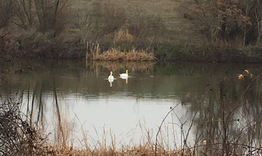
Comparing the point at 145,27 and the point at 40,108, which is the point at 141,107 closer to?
the point at 40,108

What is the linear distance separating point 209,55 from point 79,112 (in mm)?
16343

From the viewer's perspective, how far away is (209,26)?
2756 centimetres

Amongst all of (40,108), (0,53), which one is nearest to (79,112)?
(40,108)

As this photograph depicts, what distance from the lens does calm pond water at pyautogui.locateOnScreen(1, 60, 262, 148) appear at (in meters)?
6.99

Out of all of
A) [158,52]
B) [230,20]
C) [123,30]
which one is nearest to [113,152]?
[158,52]

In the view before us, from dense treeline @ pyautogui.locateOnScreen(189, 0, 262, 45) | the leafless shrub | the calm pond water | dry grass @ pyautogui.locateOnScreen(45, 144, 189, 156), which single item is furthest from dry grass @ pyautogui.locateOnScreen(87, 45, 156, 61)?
the leafless shrub

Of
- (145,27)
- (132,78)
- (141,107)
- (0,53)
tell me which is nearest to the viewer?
(0,53)

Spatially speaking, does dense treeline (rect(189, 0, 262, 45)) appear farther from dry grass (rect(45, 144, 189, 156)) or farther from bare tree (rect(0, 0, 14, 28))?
dry grass (rect(45, 144, 189, 156))

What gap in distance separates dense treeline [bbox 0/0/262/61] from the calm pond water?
1.56m

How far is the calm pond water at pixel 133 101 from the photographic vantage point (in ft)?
22.9

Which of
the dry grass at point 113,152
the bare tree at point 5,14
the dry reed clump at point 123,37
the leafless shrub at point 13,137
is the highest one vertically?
the bare tree at point 5,14

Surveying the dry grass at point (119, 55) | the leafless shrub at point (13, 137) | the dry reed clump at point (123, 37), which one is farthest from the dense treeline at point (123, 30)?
the leafless shrub at point (13, 137)

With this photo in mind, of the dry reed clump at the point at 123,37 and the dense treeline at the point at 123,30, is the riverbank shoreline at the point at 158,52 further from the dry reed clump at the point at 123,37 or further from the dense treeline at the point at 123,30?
the dry reed clump at the point at 123,37

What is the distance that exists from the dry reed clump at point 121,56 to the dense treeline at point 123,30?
64 centimetres
